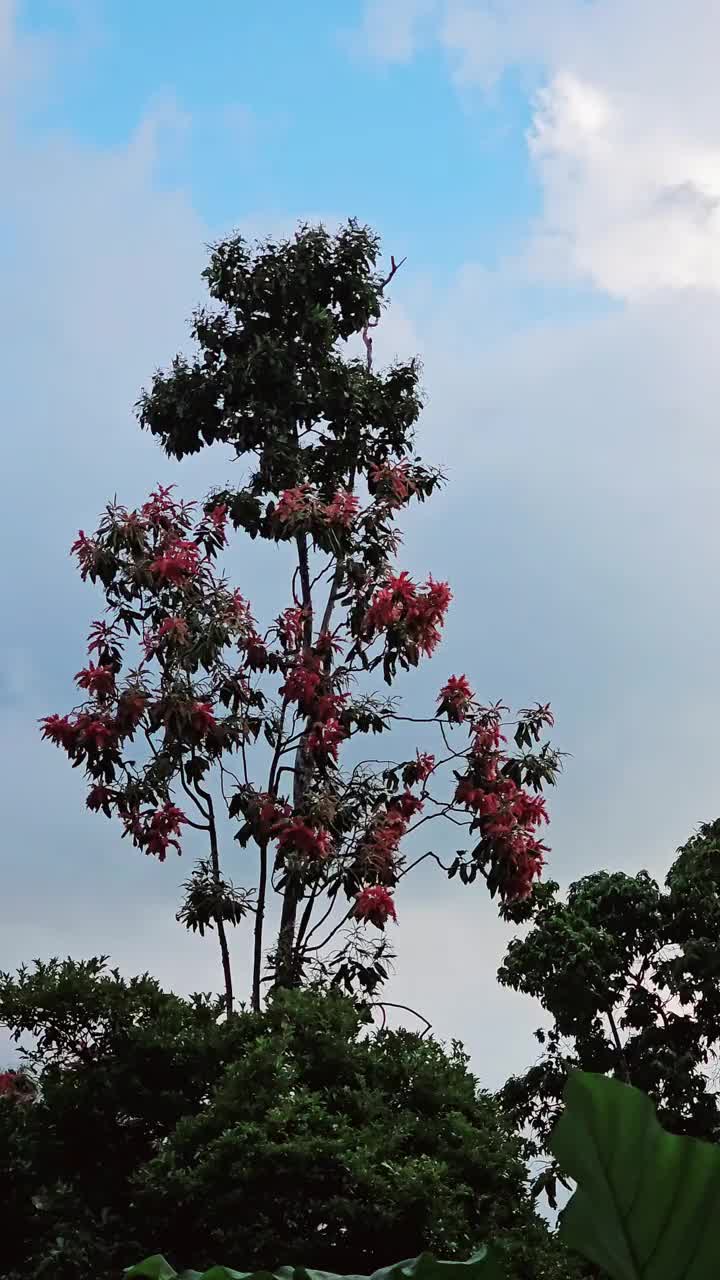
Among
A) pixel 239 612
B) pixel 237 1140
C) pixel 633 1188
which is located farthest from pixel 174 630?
pixel 633 1188

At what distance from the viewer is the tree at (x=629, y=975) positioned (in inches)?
518

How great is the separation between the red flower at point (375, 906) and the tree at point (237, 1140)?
55.0 inches

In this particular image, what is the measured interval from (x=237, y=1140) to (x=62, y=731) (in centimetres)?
399

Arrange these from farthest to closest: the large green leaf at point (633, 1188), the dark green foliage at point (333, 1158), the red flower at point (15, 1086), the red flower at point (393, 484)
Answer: the red flower at point (393, 484), the red flower at point (15, 1086), the dark green foliage at point (333, 1158), the large green leaf at point (633, 1188)

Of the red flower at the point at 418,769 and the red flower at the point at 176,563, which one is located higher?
the red flower at the point at 176,563

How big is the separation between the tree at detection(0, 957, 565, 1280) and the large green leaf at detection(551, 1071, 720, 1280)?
5.27 meters

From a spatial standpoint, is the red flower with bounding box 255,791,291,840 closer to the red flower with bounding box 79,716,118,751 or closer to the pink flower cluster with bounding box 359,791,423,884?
the pink flower cluster with bounding box 359,791,423,884

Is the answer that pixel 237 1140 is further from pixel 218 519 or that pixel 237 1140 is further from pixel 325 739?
pixel 218 519

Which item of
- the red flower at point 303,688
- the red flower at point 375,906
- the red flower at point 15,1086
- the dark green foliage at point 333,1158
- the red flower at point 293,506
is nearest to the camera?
the dark green foliage at point 333,1158

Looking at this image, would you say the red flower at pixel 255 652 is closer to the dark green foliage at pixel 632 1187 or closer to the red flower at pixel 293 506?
the red flower at pixel 293 506

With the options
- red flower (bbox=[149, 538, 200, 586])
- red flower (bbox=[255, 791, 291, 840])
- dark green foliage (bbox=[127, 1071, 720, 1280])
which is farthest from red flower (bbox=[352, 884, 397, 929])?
dark green foliage (bbox=[127, 1071, 720, 1280])

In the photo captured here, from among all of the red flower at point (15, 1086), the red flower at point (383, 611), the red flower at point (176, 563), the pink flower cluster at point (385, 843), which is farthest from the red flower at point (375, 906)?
the red flower at point (176, 563)

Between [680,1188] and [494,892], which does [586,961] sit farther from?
[680,1188]

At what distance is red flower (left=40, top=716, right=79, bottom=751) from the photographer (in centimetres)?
948
